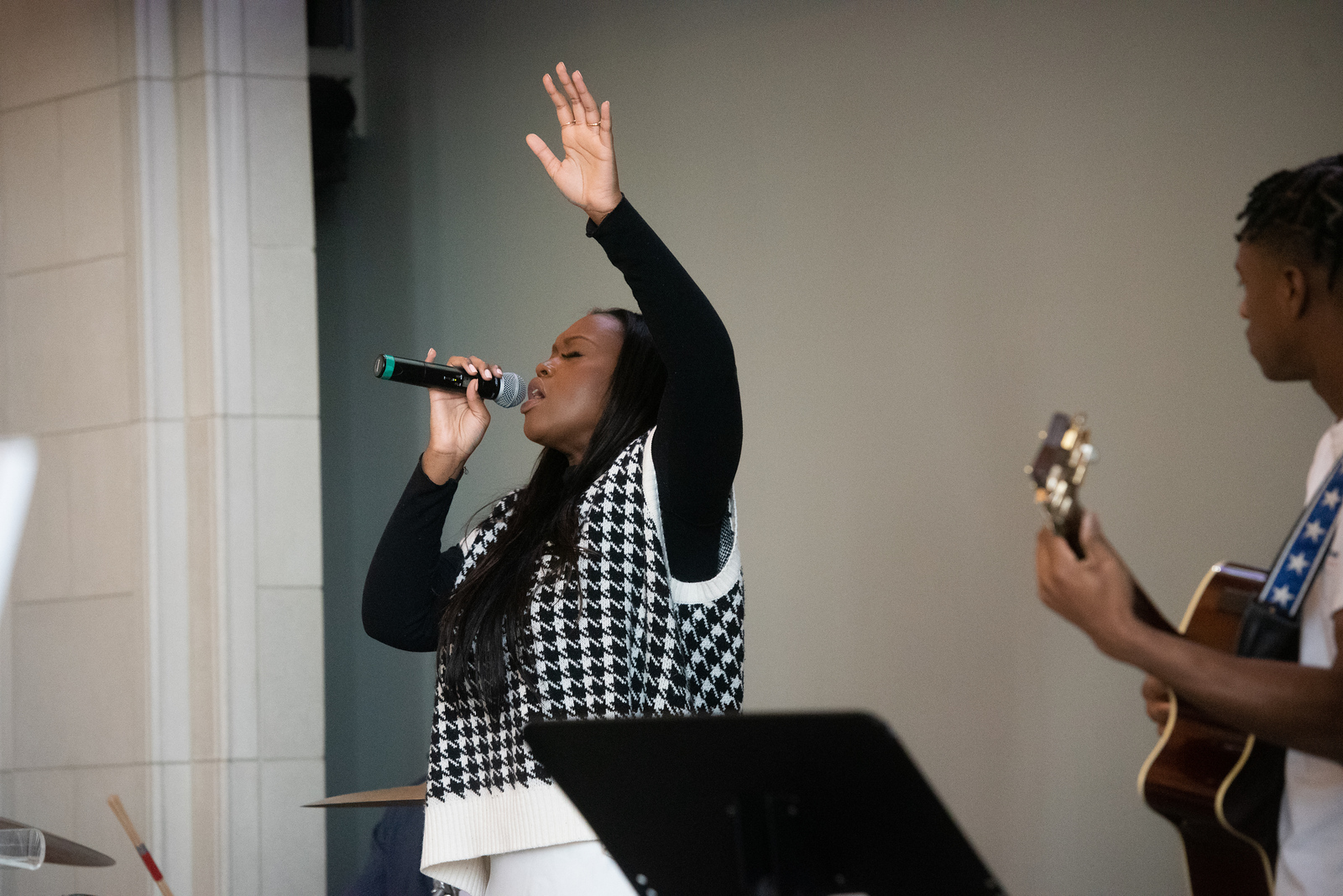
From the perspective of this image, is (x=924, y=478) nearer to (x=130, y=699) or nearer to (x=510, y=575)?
(x=510, y=575)

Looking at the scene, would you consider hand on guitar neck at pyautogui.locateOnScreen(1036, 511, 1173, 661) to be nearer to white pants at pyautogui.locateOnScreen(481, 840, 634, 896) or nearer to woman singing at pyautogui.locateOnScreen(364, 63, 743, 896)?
woman singing at pyautogui.locateOnScreen(364, 63, 743, 896)

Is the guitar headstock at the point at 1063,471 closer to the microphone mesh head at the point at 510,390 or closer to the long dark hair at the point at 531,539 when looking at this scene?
the long dark hair at the point at 531,539

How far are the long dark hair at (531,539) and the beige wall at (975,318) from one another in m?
1.16

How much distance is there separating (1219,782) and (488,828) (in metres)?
0.84

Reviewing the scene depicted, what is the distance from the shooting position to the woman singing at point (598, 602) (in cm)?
159

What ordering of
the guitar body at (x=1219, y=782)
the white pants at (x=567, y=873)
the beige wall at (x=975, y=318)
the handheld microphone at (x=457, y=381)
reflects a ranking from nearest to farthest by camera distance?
the guitar body at (x=1219, y=782)
the white pants at (x=567, y=873)
the handheld microphone at (x=457, y=381)
the beige wall at (x=975, y=318)

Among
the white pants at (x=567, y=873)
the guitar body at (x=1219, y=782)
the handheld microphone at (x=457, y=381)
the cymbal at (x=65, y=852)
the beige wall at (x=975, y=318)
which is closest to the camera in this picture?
the guitar body at (x=1219, y=782)

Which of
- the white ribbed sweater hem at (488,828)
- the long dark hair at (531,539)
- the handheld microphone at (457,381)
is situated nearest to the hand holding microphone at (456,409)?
the handheld microphone at (457,381)

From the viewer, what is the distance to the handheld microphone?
6.32 ft

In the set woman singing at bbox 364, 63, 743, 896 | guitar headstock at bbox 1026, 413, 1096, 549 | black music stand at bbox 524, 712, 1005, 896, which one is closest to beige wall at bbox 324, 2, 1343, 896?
woman singing at bbox 364, 63, 743, 896

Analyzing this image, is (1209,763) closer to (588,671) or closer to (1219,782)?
(1219,782)

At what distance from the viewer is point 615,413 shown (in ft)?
6.05

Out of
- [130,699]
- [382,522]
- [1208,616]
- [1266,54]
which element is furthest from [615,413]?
[382,522]

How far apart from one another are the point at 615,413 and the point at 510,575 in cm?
27
